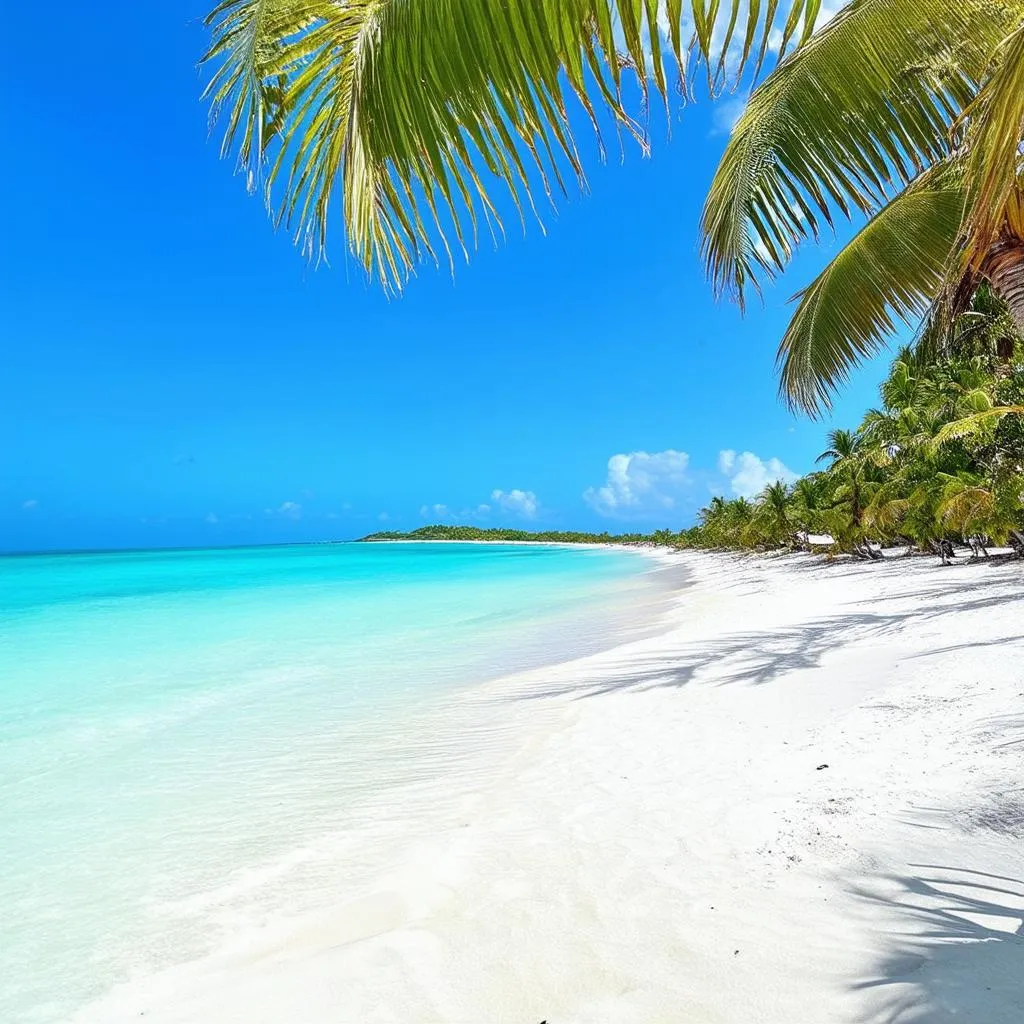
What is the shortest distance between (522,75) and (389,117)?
311 mm

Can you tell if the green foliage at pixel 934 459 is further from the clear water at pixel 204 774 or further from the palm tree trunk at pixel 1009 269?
the clear water at pixel 204 774

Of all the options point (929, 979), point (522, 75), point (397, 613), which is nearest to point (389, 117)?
point (522, 75)

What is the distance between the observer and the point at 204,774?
498cm

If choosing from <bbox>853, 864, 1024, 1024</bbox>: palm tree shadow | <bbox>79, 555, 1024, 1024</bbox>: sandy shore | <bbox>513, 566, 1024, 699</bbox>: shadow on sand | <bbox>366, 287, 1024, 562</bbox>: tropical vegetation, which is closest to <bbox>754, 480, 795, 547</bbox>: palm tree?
<bbox>366, 287, 1024, 562</bbox>: tropical vegetation

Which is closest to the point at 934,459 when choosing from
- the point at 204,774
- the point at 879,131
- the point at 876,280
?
the point at 876,280

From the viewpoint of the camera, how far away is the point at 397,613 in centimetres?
1642

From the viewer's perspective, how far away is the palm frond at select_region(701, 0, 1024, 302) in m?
2.52

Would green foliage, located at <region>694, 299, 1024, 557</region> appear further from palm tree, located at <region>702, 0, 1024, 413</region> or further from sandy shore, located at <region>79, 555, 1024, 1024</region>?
sandy shore, located at <region>79, 555, 1024, 1024</region>

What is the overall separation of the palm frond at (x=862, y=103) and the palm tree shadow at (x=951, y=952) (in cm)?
249

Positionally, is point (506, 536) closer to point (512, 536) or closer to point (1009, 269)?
point (512, 536)

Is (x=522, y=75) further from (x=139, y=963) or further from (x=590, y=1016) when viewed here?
Result: (x=139, y=963)

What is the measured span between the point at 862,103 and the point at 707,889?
3.20m

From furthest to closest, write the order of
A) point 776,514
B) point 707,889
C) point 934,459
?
point 776,514, point 934,459, point 707,889

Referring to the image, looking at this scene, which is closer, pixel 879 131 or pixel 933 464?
pixel 879 131
